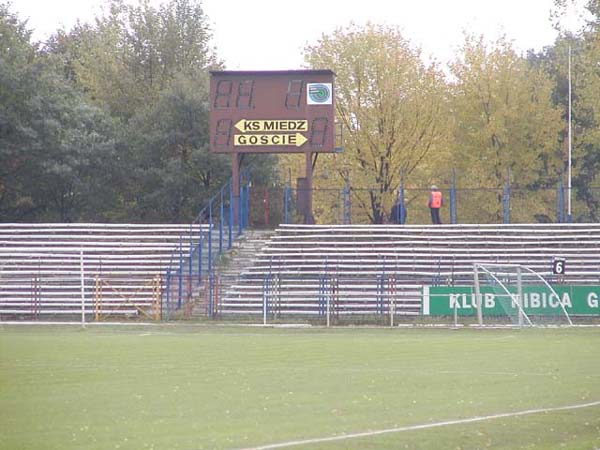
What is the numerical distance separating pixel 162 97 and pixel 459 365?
38671 mm

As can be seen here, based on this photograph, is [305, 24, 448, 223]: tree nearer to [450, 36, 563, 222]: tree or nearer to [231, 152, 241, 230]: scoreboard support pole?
[450, 36, 563, 222]: tree

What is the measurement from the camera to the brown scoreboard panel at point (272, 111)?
44406mm

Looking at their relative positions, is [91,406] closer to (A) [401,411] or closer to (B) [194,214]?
(A) [401,411]

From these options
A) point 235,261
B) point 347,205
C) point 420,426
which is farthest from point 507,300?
point 420,426

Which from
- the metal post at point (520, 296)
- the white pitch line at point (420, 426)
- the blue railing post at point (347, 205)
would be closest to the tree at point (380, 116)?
the blue railing post at point (347, 205)

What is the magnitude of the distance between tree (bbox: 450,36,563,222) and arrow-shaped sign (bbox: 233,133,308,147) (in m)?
15.3

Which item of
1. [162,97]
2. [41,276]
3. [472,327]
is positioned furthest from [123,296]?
[162,97]

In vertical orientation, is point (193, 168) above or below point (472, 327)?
above

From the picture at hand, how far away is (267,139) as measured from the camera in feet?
147

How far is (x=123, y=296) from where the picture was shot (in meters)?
40.4

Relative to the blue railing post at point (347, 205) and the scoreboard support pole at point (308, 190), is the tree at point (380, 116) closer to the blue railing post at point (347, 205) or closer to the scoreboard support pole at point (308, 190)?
the blue railing post at point (347, 205)

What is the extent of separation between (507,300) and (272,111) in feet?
43.4

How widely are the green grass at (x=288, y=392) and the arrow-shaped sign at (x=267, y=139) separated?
18.0 m

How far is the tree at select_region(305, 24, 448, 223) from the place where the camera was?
55906mm
